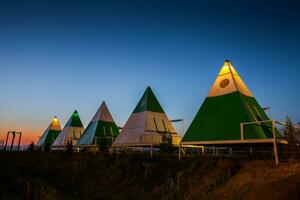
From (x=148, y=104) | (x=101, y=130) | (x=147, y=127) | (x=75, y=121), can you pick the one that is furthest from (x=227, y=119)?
(x=75, y=121)

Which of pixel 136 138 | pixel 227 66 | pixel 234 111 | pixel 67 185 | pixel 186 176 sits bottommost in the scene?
pixel 67 185

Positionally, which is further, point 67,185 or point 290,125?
point 67,185

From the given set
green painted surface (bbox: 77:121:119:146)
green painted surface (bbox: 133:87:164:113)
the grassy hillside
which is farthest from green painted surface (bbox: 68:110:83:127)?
the grassy hillside

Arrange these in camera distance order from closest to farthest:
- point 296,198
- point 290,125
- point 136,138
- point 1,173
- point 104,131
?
point 296,198 < point 290,125 < point 1,173 < point 136,138 < point 104,131

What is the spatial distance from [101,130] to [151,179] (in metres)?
16.8

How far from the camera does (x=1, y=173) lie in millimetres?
15828

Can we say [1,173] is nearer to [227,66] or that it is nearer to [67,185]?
[67,185]

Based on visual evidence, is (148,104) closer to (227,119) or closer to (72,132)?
(227,119)

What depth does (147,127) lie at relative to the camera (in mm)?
21781

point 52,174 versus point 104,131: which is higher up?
point 104,131

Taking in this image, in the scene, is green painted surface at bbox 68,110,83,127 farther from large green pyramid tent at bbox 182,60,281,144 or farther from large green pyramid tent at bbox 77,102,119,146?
large green pyramid tent at bbox 182,60,281,144

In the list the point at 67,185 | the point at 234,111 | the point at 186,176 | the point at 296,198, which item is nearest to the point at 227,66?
the point at 234,111

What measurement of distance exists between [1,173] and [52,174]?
3.23 m

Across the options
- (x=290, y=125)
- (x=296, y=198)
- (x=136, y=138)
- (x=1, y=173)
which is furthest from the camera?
(x=136, y=138)
